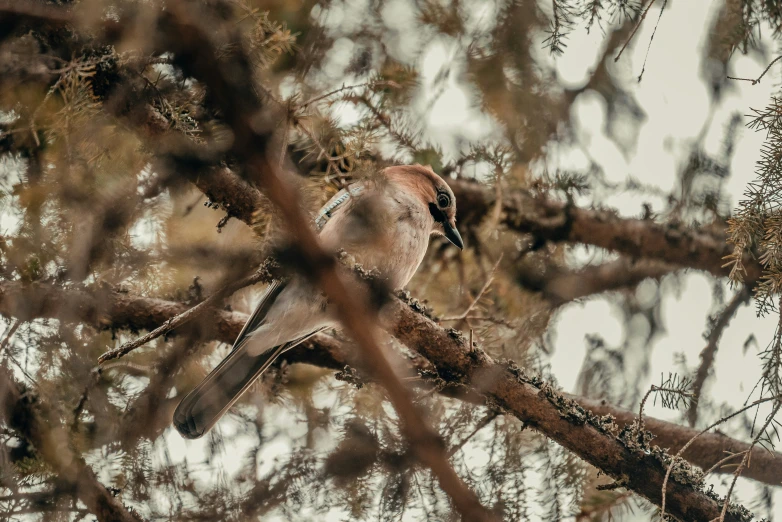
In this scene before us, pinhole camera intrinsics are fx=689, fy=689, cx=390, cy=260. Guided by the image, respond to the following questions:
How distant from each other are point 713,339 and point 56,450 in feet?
11.2

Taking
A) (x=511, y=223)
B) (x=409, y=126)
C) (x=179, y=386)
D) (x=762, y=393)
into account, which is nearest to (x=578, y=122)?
(x=511, y=223)

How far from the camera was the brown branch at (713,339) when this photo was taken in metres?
3.90

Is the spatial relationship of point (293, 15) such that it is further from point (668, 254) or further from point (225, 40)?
point (668, 254)

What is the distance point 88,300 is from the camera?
310 centimetres

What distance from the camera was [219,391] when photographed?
330 cm

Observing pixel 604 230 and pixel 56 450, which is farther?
pixel 604 230

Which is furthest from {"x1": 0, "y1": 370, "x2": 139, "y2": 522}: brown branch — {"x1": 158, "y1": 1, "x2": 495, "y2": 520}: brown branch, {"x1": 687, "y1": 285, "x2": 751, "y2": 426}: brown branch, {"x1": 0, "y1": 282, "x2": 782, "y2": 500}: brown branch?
{"x1": 687, "y1": 285, "x2": 751, "y2": 426}: brown branch

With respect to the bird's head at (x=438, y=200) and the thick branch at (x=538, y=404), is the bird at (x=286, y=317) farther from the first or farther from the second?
the bird's head at (x=438, y=200)

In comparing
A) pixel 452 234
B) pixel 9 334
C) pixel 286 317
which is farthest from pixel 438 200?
pixel 9 334

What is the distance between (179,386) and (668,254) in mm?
Answer: 2989

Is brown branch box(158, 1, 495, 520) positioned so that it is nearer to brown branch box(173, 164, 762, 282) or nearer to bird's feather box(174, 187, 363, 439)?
bird's feather box(174, 187, 363, 439)

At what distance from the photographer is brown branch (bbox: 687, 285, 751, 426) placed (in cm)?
390

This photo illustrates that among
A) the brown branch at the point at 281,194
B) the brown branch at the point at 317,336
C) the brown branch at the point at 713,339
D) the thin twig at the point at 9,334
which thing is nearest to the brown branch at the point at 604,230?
the brown branch at the point at 713,339

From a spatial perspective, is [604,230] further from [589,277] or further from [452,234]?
[452,234]
